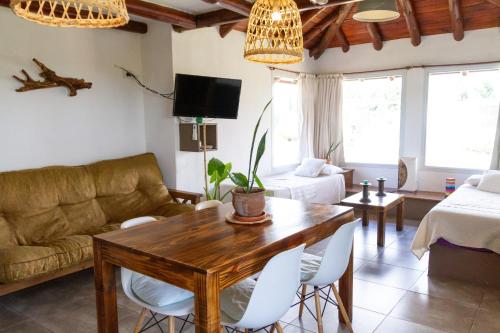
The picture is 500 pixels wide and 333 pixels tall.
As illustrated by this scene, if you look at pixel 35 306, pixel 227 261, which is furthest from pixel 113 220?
pixel 227 261

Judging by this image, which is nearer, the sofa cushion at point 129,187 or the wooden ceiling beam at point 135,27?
the sofa cushion at point 129,187

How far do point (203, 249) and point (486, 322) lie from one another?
2.14 metres

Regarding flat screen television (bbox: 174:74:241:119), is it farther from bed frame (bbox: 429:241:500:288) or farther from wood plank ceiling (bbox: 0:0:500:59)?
bed frame (bbox: 429:241:500:288)

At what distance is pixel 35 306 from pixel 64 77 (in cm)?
215

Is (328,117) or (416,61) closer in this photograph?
Answer: (416,61)

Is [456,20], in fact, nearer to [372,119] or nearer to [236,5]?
[372,119]

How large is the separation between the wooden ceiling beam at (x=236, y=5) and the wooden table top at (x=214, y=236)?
199cm

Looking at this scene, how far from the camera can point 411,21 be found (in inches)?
212

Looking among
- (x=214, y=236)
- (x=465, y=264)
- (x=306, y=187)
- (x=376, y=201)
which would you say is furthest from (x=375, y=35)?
(x=214, y=236)

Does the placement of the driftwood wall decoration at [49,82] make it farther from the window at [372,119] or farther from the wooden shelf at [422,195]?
the window at [372,119]

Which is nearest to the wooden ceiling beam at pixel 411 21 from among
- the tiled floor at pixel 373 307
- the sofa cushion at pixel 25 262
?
the tiled floor at pixel 373 307

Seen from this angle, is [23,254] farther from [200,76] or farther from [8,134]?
[200,76]

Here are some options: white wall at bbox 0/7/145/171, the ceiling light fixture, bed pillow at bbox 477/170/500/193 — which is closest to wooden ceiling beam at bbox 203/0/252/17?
the ceiling light fixture

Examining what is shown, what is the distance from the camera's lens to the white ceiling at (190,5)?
13.0 ft
